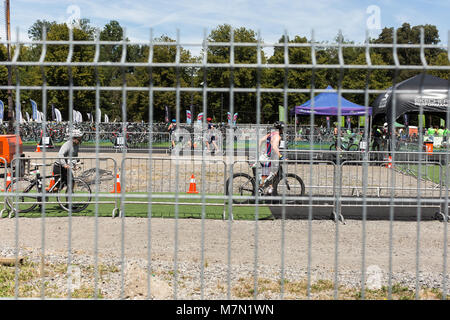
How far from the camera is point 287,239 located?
800 cm

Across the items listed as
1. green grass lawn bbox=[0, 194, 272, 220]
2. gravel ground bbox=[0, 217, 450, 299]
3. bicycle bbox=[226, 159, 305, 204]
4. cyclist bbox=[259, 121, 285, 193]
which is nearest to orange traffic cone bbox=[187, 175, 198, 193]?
green grass lawn bbox=[0, 194, 272, 220]

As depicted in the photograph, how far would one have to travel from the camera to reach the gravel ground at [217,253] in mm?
5438

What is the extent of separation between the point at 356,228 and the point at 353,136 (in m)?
20.4

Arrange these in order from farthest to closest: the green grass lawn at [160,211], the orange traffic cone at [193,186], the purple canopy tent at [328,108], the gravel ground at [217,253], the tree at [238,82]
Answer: the tree at [238,82] < the purple canopy tent at [328,108] < the orange traffic cone at [193,186] < the green grass lawn at [160,211] < the gravel ground at [217,253]

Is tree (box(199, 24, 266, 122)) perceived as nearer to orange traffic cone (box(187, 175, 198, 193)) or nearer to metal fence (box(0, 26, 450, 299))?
orange traffic cone (box(187, 175, 198, 193))

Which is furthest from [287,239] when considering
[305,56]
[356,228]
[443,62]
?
[443,62]

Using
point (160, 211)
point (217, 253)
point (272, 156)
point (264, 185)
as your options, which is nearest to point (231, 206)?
point (217, 253)

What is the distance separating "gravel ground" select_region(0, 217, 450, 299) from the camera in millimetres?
5438

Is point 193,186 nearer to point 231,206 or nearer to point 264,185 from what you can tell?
point 264,185

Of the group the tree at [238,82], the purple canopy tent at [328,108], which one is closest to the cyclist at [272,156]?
the purple canopy tent at [328,108]

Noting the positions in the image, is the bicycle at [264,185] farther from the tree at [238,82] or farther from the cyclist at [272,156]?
the tree at [238,82]

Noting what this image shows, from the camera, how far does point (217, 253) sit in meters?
6.99

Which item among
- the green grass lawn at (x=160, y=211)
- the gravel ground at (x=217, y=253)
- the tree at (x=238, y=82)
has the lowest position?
the gravel ground at (x=217, y=253)
